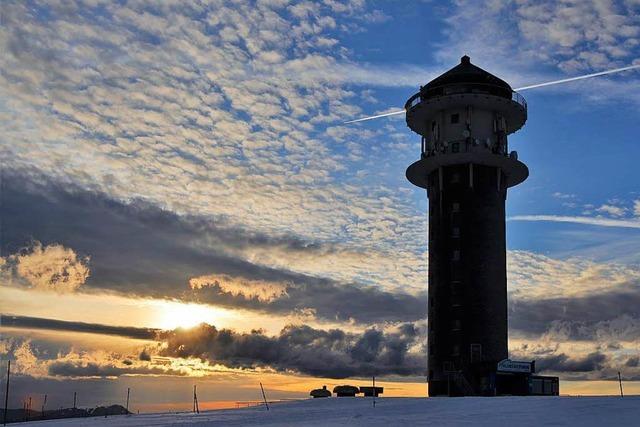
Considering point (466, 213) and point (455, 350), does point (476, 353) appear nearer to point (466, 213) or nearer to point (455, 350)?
point (455, 350)

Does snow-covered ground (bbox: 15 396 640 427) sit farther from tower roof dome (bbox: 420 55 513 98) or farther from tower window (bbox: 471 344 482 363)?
tower roof dome (bbox: 420 55 513 98)

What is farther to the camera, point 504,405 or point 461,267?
point 461,267

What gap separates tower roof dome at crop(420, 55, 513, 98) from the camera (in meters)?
79.9

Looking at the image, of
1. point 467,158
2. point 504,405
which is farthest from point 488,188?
point 504,405

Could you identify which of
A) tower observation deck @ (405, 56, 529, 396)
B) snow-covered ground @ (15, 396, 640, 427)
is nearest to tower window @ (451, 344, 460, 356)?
tower observation deck @ (405, 56, 529, 396)

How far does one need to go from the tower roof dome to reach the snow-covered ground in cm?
3792

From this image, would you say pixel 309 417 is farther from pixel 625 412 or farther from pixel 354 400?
pixel 625 412

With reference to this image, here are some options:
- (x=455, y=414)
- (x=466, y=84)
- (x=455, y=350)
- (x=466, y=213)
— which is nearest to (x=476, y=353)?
(x=455, y=350)

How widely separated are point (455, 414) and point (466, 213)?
38.4 m

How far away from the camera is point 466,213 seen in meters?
75.6

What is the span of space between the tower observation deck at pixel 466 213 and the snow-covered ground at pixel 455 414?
20.3 meters

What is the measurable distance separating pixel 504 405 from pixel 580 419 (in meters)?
8.58

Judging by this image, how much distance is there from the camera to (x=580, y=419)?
33.9m

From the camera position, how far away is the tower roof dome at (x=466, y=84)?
7988cm
